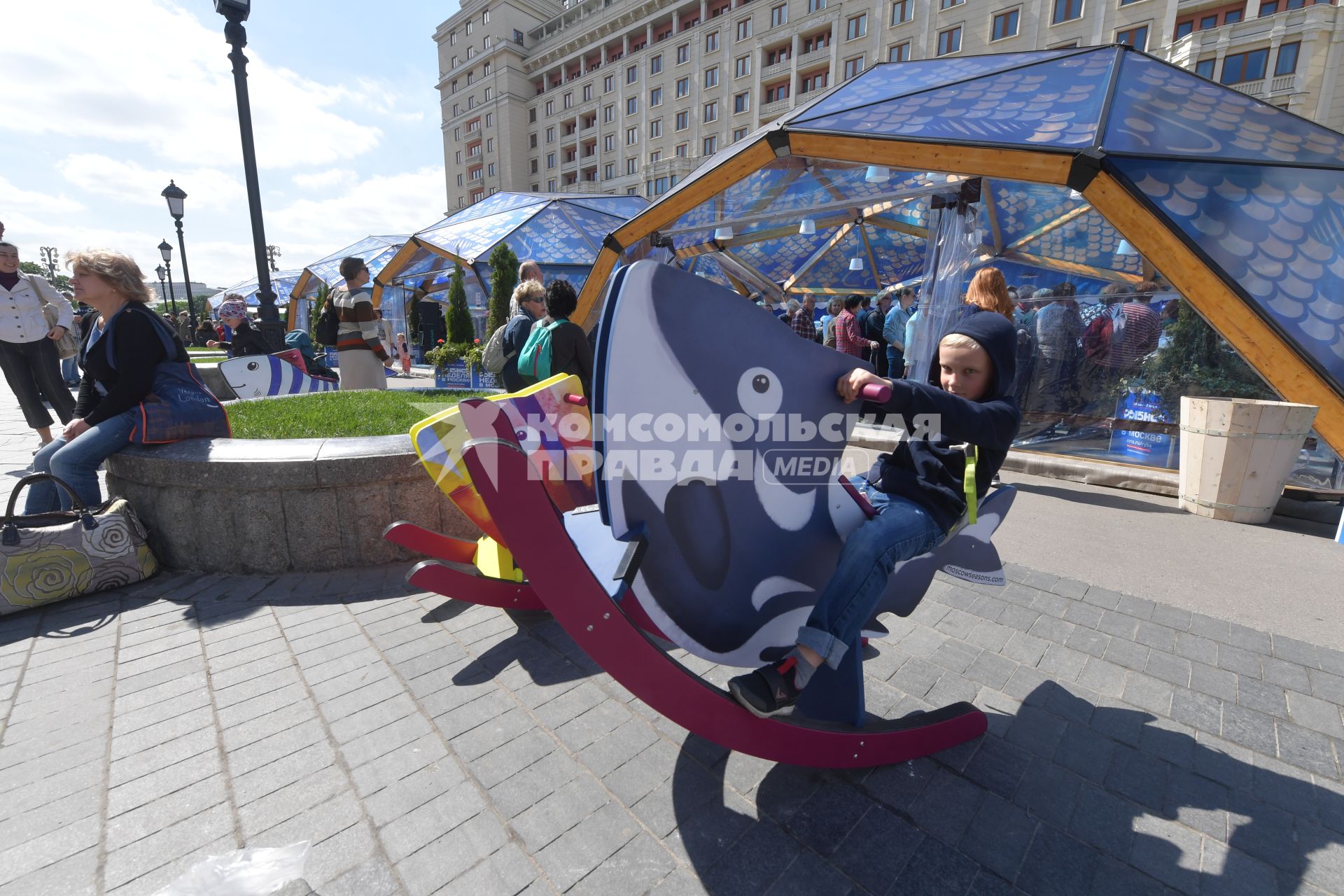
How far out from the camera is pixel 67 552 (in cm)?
287

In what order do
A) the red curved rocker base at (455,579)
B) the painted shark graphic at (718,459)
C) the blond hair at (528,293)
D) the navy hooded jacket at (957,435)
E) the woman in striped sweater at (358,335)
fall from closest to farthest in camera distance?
the painted shark graphic at (718,459) < the navy hooded jacket at (957,435) < the red curved rocker base at (455,579) < the blond hair at (528,293) < the woman in striped sweater at (358,335)

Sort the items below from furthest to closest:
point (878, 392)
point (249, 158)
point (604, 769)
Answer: point (249, 158) < point (604, 769) < point (878, 392)

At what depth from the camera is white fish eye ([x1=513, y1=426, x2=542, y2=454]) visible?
2506 mm

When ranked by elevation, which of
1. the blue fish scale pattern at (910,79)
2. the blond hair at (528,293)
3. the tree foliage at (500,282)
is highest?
the blue fish scale pattern at (910,79)

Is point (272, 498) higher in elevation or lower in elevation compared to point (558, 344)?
lower

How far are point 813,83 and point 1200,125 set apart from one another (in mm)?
41103

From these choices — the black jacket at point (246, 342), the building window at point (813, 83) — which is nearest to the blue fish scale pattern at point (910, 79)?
the black jacket at point (246, 342)

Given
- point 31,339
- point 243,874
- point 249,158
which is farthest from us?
point 249,158

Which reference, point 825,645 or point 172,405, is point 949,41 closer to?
point 172,405

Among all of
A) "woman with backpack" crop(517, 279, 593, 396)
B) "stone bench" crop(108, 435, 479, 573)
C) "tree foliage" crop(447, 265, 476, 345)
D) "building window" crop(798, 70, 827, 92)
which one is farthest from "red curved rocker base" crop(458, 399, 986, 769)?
"building window" crop(798, 70, 827, 92)

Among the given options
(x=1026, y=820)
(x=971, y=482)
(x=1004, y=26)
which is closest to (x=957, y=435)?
(x=971, y=482)

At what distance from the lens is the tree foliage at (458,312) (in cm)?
1452

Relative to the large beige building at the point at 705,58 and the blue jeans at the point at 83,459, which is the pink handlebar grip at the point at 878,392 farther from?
the large beige building at the point at 705,58

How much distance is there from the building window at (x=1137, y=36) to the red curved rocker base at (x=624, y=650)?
37485mm
